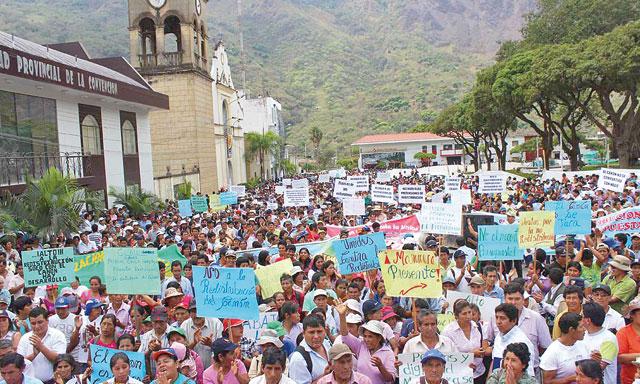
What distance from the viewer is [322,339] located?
584 centimetres

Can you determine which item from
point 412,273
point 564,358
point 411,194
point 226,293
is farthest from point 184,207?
point 564,358

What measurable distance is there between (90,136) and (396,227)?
16630 mm

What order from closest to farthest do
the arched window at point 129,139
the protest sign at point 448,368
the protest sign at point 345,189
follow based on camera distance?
1. the protest sign at point 448,368
2. the protest sign at point 345,189
3. the arched window at point 129,139

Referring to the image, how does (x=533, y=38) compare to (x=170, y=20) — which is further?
(x=533, y=38)

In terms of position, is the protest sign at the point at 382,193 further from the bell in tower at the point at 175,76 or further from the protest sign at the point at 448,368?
the bell in tower at the point at 175,76

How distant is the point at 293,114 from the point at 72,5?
68.0 meters

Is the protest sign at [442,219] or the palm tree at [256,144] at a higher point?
the palm tree at [256,144]

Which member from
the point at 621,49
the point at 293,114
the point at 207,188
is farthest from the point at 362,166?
the point at 621,49

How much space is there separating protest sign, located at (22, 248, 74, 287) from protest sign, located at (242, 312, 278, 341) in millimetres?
3433

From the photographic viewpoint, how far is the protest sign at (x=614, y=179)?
14398mm

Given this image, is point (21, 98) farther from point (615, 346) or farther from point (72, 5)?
point (72, 5)

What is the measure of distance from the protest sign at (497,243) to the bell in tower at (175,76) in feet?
101

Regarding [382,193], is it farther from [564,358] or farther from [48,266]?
[564,358]

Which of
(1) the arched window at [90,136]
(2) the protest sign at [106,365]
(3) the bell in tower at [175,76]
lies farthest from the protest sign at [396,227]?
(3) the bell in tower at [175,76]
